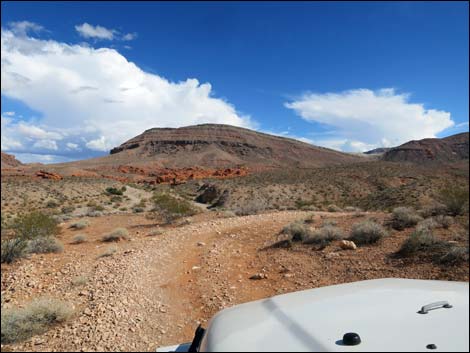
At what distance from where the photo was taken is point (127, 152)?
10894cm

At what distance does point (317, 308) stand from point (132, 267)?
661 centimetres

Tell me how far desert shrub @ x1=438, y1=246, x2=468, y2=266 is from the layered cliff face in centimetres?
8538

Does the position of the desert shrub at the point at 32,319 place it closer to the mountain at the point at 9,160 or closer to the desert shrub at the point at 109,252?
the desert shrub at the point at 109,252

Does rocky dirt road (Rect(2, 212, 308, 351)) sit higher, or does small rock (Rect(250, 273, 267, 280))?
small rock (Rect(250, 273, 267, 280))

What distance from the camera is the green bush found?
30.0 feet

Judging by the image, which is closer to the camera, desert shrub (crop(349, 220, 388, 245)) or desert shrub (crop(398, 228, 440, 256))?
desert shrub (crop(398, 228, 440, 256))

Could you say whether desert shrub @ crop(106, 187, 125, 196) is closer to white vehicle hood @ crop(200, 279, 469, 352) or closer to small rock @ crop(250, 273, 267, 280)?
small rock @ crop(250, 273, 267, 280)

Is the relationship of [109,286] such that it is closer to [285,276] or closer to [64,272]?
[64,272]

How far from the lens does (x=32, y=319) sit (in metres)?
5.07

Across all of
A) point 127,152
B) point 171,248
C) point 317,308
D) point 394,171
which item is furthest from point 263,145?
point 317,308

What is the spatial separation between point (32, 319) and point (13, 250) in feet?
16.6

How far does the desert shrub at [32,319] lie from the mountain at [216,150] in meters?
83.7

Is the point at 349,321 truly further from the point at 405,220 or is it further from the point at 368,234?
the point at 405,220

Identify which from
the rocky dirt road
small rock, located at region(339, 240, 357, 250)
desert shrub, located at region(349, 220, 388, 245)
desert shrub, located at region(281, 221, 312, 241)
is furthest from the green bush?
the rocky dirt road
